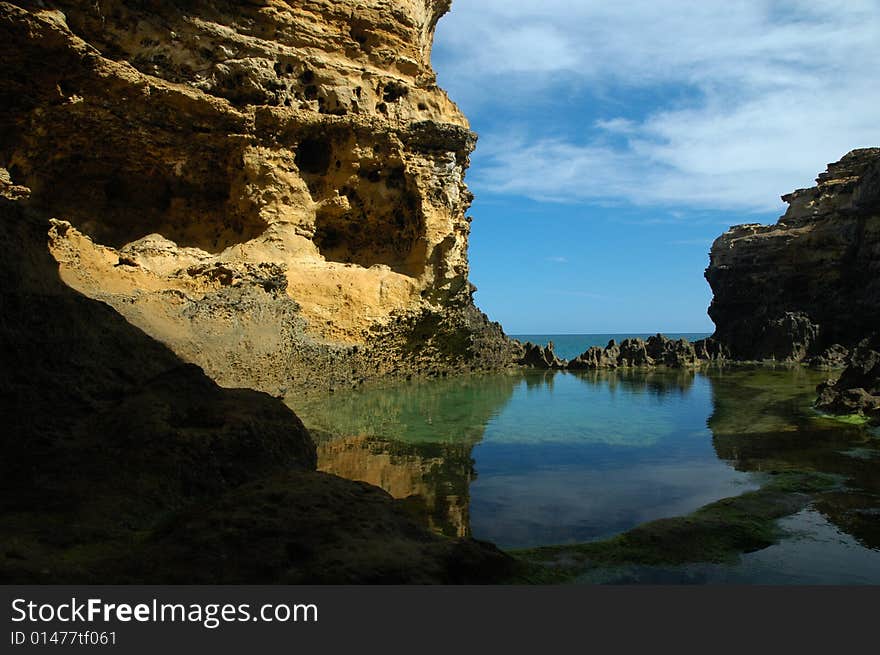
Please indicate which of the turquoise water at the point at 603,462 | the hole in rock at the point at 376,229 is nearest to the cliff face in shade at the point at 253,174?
the hole in rock at the point at 376,229

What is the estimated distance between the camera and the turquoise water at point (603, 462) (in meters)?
5.85

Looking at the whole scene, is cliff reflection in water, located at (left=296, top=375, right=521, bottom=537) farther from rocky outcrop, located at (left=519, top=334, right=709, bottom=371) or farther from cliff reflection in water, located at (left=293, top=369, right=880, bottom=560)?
rocky outcrop, located at (left=519, top=334, right=709, bottom=371)

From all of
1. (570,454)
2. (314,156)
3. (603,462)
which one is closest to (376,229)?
(314,156)

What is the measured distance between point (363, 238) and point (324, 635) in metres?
21.6

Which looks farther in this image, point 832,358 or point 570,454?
point 832,358

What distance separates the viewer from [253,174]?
2044cm

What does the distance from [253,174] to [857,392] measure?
18050mm

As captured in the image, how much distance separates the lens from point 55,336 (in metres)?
5.85

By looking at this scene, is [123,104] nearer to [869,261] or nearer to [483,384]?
[483,384]

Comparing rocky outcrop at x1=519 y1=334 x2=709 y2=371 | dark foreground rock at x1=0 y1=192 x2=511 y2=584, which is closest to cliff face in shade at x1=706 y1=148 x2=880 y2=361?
rocky outcrop at x1=519 y1=334 x2=709 y2=371

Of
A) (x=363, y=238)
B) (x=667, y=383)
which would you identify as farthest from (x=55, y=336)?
(x=667, y=383)

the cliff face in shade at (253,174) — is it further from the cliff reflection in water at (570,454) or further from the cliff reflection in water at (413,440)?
the cliff reflection in water at (570,454)

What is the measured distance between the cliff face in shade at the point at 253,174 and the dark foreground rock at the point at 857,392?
1301 cm

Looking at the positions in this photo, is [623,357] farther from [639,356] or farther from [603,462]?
[603,462]
